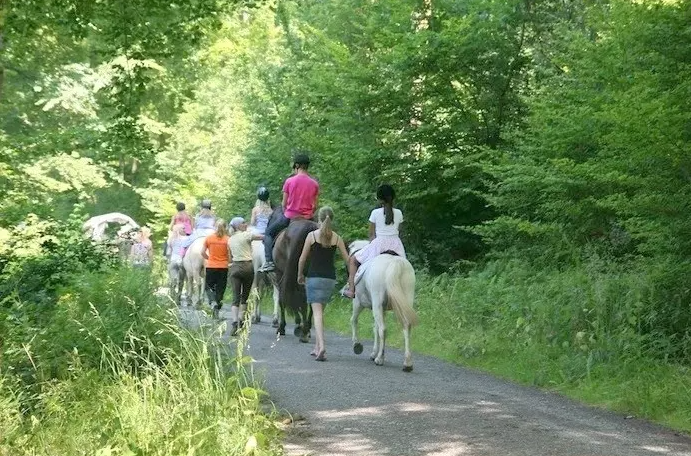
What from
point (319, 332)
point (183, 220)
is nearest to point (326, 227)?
point (319, 332)

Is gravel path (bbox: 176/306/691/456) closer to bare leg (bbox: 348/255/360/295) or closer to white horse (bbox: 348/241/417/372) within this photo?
white horse (bbox: 348/241/417/372)

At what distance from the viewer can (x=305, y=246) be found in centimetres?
1552

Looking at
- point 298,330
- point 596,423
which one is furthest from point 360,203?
point 596,423

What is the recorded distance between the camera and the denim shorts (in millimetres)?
15375

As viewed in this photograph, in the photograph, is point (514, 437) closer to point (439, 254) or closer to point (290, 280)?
point (290, 280)

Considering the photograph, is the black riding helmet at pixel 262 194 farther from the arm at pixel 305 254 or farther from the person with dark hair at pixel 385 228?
the person with dark hair at pixel 385 228

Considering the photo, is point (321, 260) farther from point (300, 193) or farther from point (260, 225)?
point (260, 225)

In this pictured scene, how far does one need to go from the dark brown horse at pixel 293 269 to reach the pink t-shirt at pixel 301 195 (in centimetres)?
34

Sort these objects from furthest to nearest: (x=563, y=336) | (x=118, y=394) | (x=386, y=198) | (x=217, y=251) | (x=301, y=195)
Answer: (x=217, y=251)
(x=301, y=195)
(x=563, y=336)
(x=386, y=198)
(x=118, y=394)

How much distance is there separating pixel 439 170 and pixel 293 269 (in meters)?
7.16

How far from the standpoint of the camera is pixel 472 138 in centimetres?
2286

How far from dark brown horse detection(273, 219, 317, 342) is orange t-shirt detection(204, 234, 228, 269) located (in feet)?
8.77

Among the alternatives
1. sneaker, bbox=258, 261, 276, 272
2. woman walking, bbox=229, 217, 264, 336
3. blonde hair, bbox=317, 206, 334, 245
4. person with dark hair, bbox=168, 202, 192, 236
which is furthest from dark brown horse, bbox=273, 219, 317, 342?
person with dark hair, bbox=168, 202, 192, 236

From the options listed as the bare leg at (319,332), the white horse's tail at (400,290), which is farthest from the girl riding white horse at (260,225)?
the white horse's tail at (400,290)
